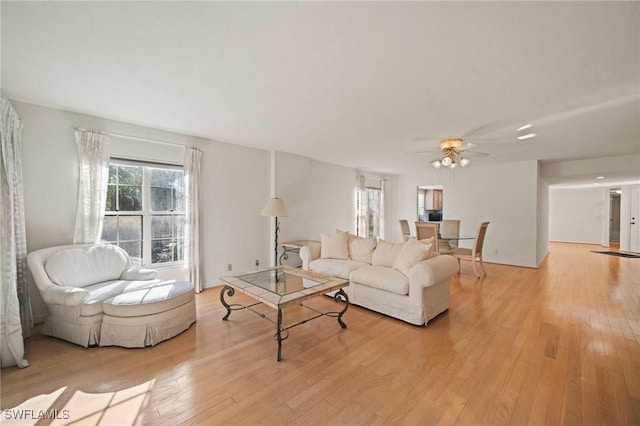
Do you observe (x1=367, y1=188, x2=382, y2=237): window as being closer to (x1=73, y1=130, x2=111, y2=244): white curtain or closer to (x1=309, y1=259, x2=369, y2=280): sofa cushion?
(x1=309, y1=259, x2=369, y2=280): sofa cushion

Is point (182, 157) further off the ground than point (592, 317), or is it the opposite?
point (182, 157)

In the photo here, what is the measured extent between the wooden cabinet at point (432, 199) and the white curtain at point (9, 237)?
344 inches

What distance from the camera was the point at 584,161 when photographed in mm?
5414

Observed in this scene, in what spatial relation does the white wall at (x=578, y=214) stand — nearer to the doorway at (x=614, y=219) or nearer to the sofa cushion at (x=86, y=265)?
the doorway at (x=614, y=219)

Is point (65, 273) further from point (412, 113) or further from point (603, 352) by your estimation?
point (603, 352)

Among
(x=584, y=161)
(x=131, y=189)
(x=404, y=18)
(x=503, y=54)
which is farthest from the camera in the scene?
(x=584, y=161)

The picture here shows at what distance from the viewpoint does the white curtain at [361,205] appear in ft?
22.2

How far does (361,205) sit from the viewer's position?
6824mm

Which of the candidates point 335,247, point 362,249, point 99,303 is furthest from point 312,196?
point 99,303

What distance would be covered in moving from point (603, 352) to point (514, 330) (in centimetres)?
63

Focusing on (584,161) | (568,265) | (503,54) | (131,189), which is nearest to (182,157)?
(131,189)

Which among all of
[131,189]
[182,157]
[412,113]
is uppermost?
[412,113]

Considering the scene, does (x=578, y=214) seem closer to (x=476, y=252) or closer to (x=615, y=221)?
(x=615, y=221)

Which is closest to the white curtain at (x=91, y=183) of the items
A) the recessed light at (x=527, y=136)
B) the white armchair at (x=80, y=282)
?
the white armchair at (x=80, y=282)
